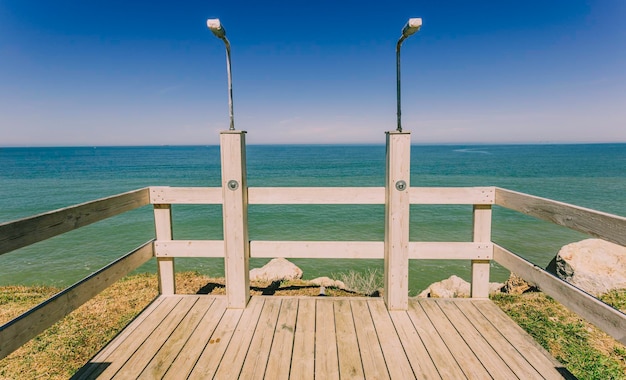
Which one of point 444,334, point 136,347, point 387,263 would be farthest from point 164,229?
point 444,334

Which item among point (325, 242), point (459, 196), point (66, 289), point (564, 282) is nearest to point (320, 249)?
point (325, 242)

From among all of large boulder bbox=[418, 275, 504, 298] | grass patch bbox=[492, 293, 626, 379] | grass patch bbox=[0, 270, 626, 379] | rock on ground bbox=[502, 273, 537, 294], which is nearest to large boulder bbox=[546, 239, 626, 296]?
rock on ground bbox=[502, 273, 537, 294]

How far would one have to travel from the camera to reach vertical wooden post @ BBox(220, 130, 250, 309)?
3434mm

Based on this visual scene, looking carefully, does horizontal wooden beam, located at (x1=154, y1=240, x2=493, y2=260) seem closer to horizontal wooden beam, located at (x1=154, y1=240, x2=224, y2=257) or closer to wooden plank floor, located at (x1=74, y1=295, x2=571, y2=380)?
horizontal wooden beam, located at (x1=154, y1=240, x2=224, y2=257)

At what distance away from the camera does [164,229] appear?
150 inches

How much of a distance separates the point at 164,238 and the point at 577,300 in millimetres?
3801

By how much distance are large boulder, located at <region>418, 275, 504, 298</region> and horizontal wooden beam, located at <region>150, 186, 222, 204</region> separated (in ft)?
15.9

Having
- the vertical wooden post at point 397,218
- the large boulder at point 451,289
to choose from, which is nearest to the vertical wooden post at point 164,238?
A: the vertical wooden post at point 397,218

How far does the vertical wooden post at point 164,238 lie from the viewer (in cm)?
380

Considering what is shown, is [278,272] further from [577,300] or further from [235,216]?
[577,300]

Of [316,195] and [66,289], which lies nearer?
[66,289]

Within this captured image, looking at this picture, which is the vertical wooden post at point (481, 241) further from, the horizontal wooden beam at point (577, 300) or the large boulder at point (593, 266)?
the large boulder at point (593, 266)

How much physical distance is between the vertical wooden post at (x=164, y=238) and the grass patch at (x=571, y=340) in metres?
4.04

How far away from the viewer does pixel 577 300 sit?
7.87 ft
